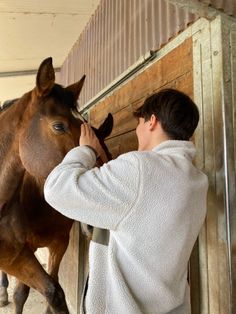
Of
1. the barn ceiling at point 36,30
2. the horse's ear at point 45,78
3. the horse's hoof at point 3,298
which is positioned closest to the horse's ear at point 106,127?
the horse's ear at point 45,78

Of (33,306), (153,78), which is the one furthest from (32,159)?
(33,306)

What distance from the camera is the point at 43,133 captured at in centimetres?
161

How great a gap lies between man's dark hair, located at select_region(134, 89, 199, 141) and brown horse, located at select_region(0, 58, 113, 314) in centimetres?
54

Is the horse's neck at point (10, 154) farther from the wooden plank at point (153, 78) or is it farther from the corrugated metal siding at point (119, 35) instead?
the corrugated metal siding at point (119, 35)

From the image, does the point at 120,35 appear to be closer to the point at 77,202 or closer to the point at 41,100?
the point at 41,100

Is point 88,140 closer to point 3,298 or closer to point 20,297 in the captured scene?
point 20,297

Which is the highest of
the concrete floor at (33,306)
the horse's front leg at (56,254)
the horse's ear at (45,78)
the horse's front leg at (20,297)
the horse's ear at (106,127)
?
the horse's ear at (45,78)

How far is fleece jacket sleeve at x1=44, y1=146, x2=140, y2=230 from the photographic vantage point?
0.88 m

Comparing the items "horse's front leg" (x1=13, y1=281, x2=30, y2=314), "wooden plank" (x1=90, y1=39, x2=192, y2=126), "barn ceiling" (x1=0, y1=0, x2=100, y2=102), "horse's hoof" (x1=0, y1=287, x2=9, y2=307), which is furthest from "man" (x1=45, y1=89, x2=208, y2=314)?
"horse's hoof" (x1=0, y1=287, x2=9, y2=307)

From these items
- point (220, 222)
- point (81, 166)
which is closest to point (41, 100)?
point (81, 166)

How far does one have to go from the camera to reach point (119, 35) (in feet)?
8.04

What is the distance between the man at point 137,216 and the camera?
0.89 meters

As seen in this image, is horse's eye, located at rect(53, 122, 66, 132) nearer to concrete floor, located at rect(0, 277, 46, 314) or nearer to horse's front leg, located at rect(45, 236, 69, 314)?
horse's front leg, located at rect(45, 236, 69, 314)

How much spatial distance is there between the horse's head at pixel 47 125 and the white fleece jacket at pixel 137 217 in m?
0.55
